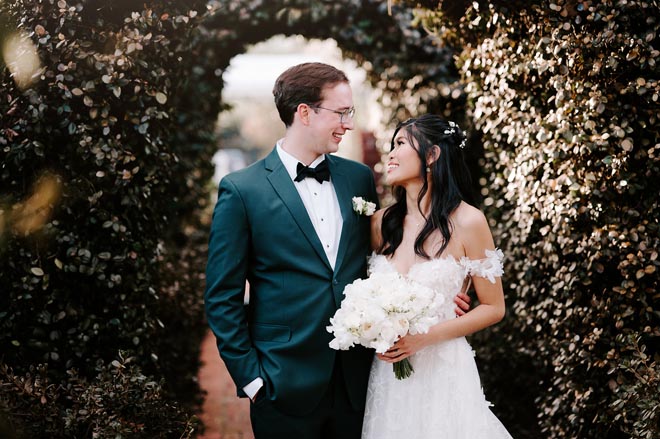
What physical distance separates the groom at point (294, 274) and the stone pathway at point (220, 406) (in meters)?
2.18

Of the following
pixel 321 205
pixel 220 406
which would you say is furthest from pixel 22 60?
pixel 220 406

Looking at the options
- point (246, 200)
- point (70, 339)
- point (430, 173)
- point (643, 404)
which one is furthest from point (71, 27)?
point (643, 404)

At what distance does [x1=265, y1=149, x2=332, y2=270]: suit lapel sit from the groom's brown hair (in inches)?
9.3

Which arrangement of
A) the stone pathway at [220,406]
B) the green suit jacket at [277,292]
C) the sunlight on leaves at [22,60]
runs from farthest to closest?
the stone pathway at [220,406] < the sunlight on leaves at [22,60] < the green suit jacket at [277,292]

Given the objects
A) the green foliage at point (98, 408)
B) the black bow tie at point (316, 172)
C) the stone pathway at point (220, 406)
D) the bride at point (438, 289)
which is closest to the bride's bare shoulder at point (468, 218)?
the bride at point (438, 289)

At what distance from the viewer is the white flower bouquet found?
222 centimetres

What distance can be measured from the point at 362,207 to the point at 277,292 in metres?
0.51

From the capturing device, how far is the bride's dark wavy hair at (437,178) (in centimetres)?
272

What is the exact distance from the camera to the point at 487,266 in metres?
2.59

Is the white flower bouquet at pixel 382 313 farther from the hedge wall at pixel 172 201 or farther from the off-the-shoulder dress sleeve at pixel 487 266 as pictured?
the hedge wall at pixel 172 201

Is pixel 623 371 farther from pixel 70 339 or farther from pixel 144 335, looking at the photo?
pixel 70 339

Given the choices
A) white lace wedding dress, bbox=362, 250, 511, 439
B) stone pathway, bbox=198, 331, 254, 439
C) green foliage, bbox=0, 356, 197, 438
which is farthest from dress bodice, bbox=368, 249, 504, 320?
stone pathway, bbox=198, 331, 254, 439

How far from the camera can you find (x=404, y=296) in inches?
87.9

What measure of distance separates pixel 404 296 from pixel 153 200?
6.03 ft
